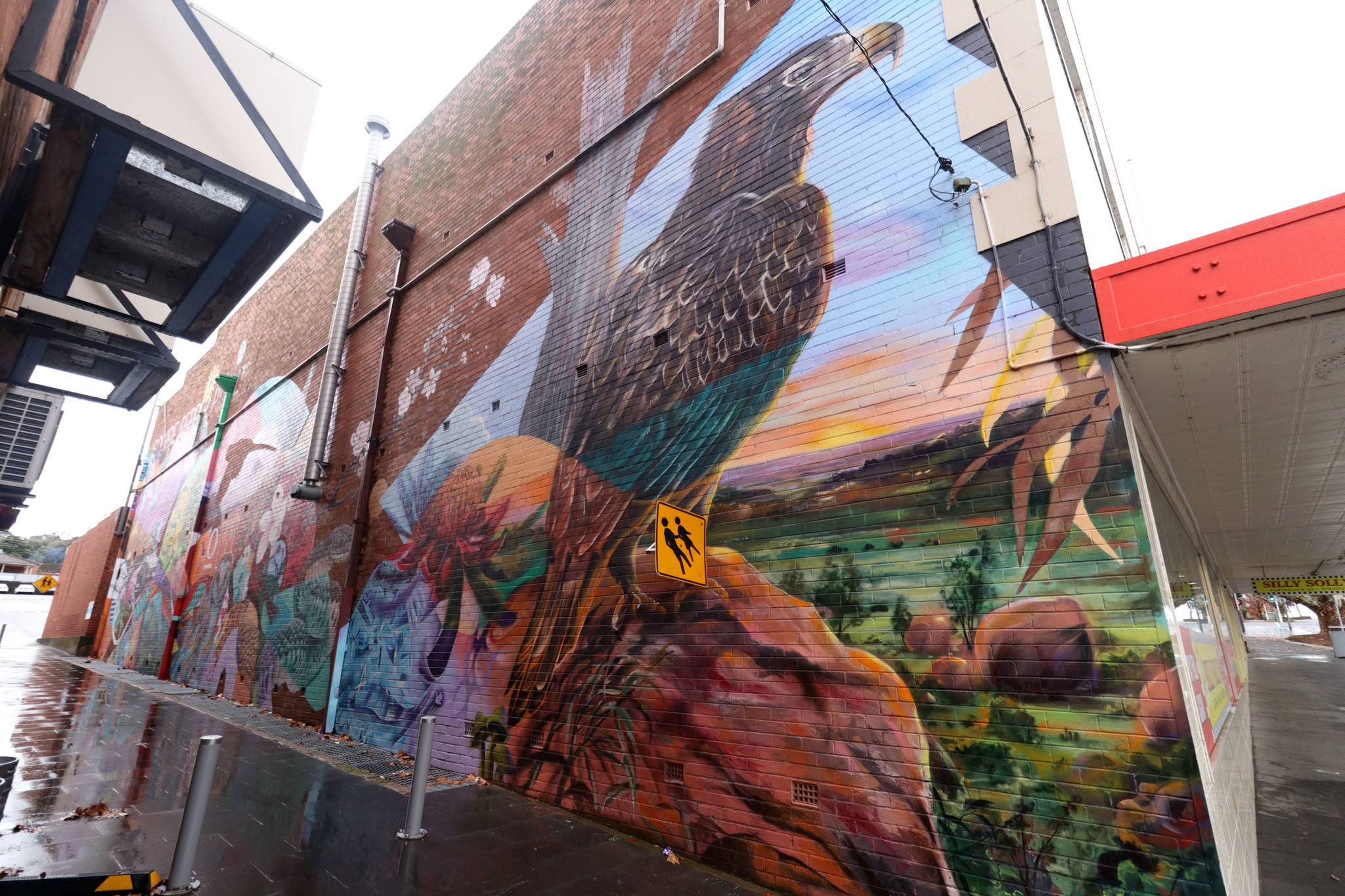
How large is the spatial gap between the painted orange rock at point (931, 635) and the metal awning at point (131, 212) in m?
5.87

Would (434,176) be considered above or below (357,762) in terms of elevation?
above

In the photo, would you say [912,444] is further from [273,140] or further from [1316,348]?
[273,140]

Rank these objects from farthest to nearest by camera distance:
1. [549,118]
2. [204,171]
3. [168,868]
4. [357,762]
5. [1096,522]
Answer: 1. [549,118]
2. [357,762]
3. [204,171]
4. [168,868]
5. [1096,522]

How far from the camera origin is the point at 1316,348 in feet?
11.5

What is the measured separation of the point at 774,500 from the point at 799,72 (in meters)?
3.92

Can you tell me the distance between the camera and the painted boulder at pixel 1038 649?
334 centimetres

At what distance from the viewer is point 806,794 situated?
4.11 metres

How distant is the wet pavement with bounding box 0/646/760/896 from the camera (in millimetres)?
3943

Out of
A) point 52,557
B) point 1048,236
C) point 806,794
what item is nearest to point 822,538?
point 806,794

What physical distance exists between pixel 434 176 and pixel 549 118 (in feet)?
11.0

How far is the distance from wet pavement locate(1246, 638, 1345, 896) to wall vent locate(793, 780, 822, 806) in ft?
10.4

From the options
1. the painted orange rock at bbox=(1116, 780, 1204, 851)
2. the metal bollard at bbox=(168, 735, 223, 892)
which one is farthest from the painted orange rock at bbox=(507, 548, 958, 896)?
the metal bollard at bbox=(168, 735, 223, 892)

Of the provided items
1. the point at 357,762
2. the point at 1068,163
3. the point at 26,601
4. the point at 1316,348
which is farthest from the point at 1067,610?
the point at 26,601

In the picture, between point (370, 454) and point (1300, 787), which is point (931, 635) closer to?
point (1300, 787)
